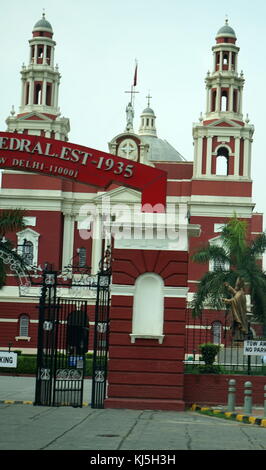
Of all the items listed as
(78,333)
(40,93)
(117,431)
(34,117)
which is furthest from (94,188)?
(117,431)

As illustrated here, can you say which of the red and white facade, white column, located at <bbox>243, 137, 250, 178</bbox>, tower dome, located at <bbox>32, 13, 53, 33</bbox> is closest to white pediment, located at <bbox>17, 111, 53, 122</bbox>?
the red and white facade

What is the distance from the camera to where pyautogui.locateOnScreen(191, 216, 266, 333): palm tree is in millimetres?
42781

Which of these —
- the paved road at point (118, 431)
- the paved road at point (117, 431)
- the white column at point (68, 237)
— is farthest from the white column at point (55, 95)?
the paved road at point (118, 431)

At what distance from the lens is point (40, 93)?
2371 inches

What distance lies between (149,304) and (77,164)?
3.43 m

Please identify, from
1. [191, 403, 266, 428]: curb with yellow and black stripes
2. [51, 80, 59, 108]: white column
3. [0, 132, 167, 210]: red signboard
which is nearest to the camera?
[191, 403, 266, 428]: curb with yellow and black stripes

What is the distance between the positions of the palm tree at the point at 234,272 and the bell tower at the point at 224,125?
535 inches

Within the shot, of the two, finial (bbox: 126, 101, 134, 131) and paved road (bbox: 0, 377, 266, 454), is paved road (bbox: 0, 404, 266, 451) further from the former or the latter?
finial (bbox: 126, 101, 134, 131)

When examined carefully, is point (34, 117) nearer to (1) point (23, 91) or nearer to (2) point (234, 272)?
(1) point (23, 91)

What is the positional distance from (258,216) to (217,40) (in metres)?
13.0

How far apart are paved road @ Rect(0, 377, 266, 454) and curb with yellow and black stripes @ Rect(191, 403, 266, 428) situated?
38 cm

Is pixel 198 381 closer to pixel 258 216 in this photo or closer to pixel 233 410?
pixel 233 410

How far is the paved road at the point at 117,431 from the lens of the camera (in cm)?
1409

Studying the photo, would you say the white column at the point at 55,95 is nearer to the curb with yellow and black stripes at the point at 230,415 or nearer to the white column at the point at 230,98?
the white column at the point at 230,98
